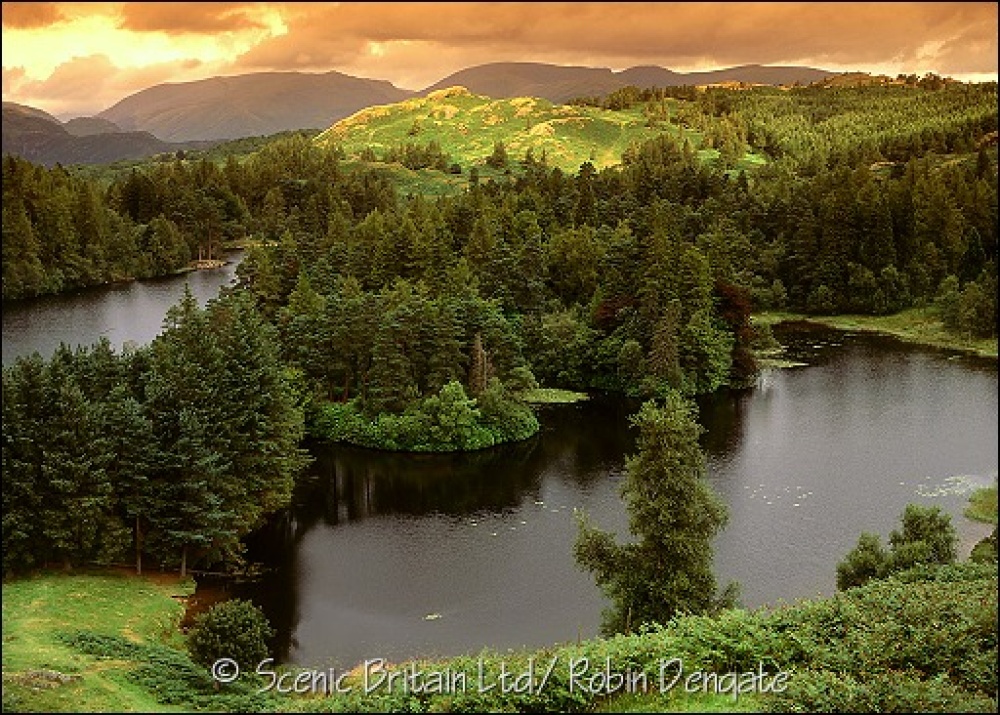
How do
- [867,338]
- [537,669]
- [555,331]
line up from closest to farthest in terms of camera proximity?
1. [537,669]
2. [555,331]
3. [867,338]

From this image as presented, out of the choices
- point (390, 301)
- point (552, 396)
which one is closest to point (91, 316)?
point (390, 301)

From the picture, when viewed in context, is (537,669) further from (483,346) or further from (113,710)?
(483,346)

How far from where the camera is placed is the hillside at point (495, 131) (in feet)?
527

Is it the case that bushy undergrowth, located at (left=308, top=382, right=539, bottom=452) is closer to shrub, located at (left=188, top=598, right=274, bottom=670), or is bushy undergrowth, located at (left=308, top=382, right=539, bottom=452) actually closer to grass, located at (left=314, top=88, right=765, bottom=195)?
shrub, located at (left=188, top=598, right=274, bottom=670)

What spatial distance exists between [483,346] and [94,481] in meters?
27.8

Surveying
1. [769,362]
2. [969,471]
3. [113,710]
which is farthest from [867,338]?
[113,710]

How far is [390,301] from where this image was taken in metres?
56.6

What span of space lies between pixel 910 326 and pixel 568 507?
43.4 meters

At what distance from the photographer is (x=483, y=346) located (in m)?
55.9

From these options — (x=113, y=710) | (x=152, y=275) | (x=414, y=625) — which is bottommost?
(x=414, y=625)

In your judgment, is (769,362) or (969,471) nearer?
(969,471)

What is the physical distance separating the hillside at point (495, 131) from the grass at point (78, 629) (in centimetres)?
12058

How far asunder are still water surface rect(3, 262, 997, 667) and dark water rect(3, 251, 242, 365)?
0.13m

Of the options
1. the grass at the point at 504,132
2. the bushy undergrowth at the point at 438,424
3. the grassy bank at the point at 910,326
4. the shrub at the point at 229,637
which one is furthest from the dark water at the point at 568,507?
the grass at the point at 504,132
